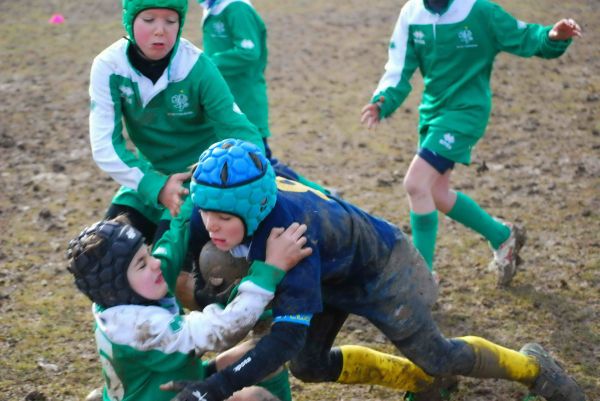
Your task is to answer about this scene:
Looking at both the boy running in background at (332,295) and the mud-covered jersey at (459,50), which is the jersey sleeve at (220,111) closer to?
the boy running in background at (332,295)

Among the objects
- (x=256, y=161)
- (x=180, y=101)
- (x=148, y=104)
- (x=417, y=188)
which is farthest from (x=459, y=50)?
(x=256, y=161)

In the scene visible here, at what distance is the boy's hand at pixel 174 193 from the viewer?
415cm

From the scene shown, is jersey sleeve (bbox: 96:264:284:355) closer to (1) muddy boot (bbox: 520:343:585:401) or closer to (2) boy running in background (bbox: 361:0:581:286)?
(1) muddy boot (bbox: 520:343:585:401)

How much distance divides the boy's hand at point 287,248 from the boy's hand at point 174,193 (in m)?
0.84

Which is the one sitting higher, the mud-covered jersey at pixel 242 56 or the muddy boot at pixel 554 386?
the mud-covered jersey at pixel 242 56

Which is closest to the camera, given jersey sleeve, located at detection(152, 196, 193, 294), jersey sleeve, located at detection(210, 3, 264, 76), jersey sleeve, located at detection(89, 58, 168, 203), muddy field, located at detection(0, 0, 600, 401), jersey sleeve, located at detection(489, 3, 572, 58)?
jersey sleeve, located at detection(152, 196, 193, 294)

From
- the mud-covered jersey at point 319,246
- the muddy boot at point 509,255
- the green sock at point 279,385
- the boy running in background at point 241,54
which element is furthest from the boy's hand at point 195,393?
the boy running in background at point 241,54

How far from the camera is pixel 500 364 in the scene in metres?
4.21

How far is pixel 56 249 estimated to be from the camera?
6594 millimetres

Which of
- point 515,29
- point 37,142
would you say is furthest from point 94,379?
point 37,142

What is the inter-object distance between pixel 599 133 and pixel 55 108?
19.2 feet

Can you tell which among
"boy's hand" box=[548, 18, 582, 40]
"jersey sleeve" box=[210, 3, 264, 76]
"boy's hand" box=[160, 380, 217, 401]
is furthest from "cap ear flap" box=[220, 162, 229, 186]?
"jersey sleeve" box=[210, 3, 264, 76]

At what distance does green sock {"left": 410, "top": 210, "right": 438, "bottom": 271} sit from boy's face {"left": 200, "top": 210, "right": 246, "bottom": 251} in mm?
2356

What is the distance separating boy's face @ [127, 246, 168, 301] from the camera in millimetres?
3457
